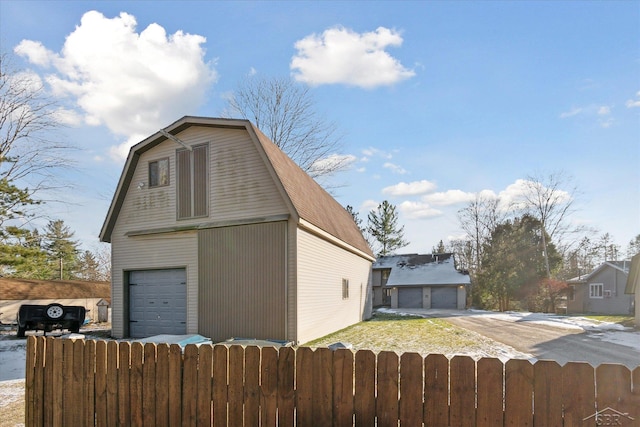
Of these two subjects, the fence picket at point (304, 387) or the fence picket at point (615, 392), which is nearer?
the fence picket at point (615, 392)

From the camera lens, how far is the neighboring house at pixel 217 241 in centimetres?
1078

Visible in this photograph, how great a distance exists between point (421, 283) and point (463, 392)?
1230 inches

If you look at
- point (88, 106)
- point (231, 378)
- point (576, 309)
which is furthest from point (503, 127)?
point (576, 309)

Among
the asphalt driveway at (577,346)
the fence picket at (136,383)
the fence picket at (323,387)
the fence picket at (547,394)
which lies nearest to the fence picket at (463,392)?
the fence picket at (547,394)

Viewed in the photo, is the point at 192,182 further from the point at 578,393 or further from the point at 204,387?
the point at 578,393

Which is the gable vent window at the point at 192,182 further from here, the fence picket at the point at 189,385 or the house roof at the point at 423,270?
the house roof at the point at 423,270

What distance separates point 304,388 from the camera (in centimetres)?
290

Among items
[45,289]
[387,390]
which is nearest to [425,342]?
[387,390]

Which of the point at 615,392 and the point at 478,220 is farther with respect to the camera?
the point at 478,220

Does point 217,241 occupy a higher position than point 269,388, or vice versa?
point 217,241

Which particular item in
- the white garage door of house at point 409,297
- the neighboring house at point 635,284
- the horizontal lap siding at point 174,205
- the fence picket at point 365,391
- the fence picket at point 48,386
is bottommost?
the white garage door of house at point 409,297

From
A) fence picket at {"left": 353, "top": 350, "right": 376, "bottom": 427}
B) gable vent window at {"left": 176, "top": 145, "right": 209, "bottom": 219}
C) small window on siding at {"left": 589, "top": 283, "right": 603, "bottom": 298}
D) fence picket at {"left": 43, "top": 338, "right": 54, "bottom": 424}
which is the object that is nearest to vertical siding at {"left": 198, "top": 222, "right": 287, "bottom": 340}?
gable vent window at {"left": 176, "top": 145, "right": 209, "bottom": 219}

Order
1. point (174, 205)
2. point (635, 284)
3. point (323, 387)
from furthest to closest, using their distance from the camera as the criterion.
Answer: point (635, 284) < point (174, 205) < point (323, 387)

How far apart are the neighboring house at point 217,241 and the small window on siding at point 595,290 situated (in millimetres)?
27868
